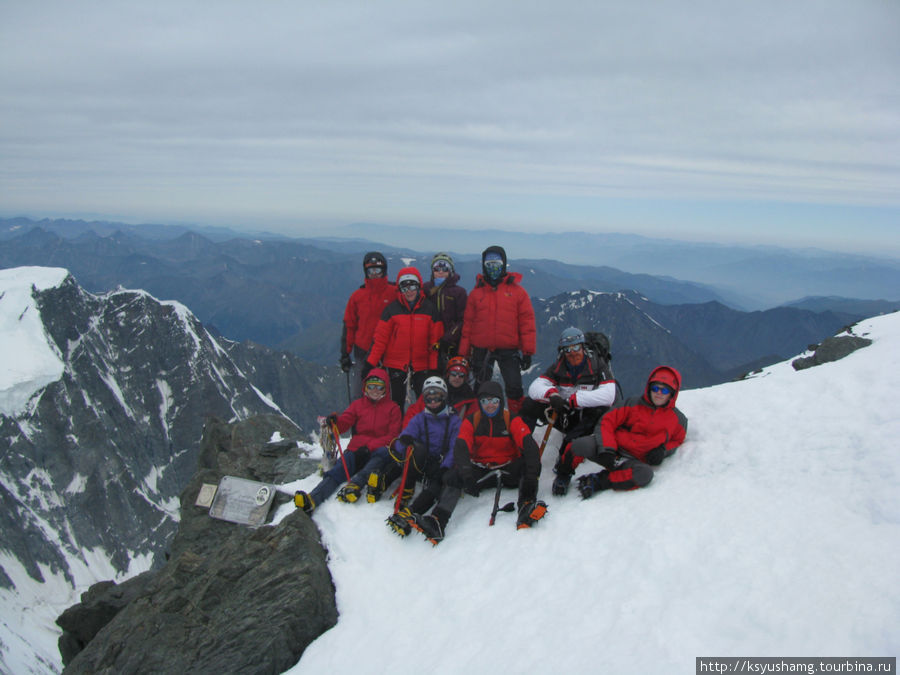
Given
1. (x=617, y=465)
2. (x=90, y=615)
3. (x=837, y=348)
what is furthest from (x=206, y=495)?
(x=837, y=348)

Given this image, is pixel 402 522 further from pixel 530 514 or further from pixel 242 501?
pixel 242 501

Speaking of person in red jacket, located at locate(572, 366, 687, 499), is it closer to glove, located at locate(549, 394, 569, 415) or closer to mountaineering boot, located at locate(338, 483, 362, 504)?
glove, located at locate(549, 394, 569, 415)

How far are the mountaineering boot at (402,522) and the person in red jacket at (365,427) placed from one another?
1480 mm

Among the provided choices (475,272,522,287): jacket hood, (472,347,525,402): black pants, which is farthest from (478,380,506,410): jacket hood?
(475,272,522,287): jacket hood

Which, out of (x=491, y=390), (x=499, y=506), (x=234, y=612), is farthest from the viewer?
(x=499, y=506)

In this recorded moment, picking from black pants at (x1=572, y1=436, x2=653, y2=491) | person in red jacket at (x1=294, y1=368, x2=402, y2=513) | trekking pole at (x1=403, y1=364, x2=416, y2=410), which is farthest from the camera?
trekking pole at (x1=403, y1=364, x2=416, y2=410)

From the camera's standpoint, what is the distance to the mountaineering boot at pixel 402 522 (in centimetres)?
911

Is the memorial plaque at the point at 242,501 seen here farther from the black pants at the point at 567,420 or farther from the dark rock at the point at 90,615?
the dark rock at the point at 90,615

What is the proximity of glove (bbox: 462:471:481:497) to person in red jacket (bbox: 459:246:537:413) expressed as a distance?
227 cm

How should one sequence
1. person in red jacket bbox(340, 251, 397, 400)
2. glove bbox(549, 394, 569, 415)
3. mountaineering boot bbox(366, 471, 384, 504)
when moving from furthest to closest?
1. person in red jacket bbox(340, 251, 397, 400)
2. mountaineering boot bbox(366, 471, 384, 504)
3. glove bbox(549, 394, 569, 415)

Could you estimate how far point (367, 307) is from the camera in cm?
1364

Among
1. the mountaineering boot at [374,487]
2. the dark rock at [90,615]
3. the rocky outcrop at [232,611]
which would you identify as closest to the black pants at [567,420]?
the mountaineering boot at [374,487]

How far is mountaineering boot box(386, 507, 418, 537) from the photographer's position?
29.9 feet

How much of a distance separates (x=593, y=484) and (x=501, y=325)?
4.34m
